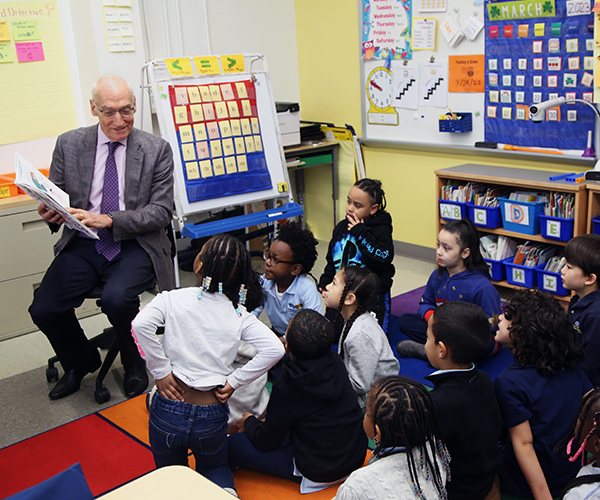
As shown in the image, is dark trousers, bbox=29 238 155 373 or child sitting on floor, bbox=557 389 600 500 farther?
dark trousers, bbox=29 238 155 373

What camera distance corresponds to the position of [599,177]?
309cm

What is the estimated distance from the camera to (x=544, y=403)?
1759 mm

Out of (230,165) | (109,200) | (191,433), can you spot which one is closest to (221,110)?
(230,165)

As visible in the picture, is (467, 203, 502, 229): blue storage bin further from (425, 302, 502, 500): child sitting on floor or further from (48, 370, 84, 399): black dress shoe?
(48, 370, 84, 399): black dress shoe

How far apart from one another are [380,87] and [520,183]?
1.50 meters

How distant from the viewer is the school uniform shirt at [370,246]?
2.97m

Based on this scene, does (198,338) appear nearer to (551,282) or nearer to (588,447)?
(588,447)

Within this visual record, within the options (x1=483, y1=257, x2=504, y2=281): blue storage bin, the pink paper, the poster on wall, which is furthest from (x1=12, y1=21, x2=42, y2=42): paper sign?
(x1=483, y1=257, x2=504, y2=281): blue storage bin

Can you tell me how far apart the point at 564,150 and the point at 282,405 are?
2531 mm

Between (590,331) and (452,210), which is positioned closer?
(590,331)

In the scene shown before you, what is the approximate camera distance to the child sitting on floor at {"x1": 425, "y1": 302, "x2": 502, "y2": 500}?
1600mm

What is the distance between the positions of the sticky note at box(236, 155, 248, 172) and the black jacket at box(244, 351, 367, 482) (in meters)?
2.05

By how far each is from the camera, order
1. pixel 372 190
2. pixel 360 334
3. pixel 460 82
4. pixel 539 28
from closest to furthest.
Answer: pixel 360 334 < pixel 372 190 < pixel 539 28 < pixel 460 82

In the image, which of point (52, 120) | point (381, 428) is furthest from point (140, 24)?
point (381, 428)
